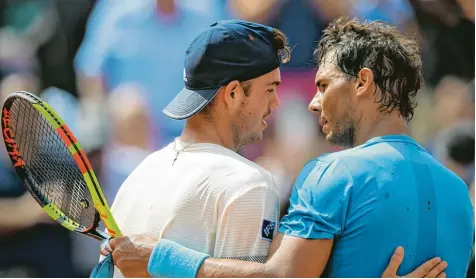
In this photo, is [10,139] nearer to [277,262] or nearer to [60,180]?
[60,180]

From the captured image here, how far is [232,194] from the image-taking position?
94.3 inches

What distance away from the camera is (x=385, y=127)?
2.69 meters

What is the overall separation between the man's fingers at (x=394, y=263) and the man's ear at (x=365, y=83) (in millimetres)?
531

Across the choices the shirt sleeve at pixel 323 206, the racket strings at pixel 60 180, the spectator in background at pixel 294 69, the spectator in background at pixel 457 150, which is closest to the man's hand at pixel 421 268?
the shirt sleeve at pixel 323 206

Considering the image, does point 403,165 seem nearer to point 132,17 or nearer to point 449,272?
point 449,272

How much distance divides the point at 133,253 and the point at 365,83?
881 mm

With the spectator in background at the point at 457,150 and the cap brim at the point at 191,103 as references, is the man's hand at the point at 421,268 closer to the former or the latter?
the cap brim at the point at 191,103

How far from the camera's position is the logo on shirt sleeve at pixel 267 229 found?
241 cm

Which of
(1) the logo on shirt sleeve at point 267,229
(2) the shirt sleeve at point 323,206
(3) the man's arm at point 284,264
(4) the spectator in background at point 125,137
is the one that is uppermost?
(2) the shirt sleeve at point 323,206

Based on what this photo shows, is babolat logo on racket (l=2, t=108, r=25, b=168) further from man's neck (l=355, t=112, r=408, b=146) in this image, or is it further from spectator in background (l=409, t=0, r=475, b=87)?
spectator in background (l=409, t=0, r=475, b=87)

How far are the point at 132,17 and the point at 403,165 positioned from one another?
2.60 meters

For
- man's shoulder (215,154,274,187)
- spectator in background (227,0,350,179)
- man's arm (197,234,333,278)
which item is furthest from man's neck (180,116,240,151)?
spectator in background (227,0,350,179)

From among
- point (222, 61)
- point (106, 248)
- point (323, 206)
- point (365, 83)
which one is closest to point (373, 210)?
point (323, 206)

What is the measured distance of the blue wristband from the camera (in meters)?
2.37
